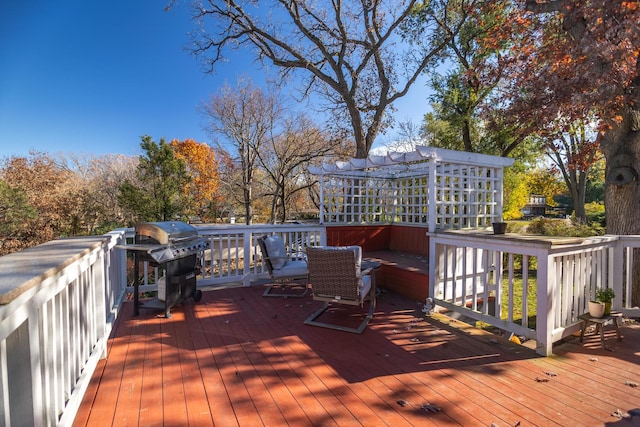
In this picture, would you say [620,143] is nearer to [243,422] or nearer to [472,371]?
[472,371]

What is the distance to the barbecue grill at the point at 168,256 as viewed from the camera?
337 cm

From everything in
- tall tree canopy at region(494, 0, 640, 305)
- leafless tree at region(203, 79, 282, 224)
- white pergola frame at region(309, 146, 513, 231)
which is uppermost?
leafless tree at region(203, 79, 282, 224)

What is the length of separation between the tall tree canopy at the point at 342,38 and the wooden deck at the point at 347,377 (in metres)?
7.31

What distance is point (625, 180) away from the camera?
14.4ft

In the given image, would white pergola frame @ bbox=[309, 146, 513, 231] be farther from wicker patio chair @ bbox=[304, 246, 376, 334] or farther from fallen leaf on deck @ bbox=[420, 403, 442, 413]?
fallen leaf on deck @ bbox=[420, 403, 442, 413]

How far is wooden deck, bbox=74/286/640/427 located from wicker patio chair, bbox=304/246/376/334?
32 centimetres

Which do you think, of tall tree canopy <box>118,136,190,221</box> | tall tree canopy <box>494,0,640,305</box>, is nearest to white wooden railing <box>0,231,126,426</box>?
tall tree canopy <box>494,0,640,305</box>

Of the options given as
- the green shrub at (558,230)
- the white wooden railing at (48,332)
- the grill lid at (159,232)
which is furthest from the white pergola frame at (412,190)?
the white wooden railing at (48,332)

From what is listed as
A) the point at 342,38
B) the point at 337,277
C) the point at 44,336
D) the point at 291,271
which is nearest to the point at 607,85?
the point at 337,277

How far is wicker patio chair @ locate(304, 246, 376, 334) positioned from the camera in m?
3.31

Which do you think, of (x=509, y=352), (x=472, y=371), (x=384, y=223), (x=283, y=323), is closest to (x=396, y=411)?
(x=472, y=371)

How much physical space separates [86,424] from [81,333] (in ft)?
1.83

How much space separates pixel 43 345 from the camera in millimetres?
1389

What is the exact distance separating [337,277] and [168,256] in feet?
6.12
